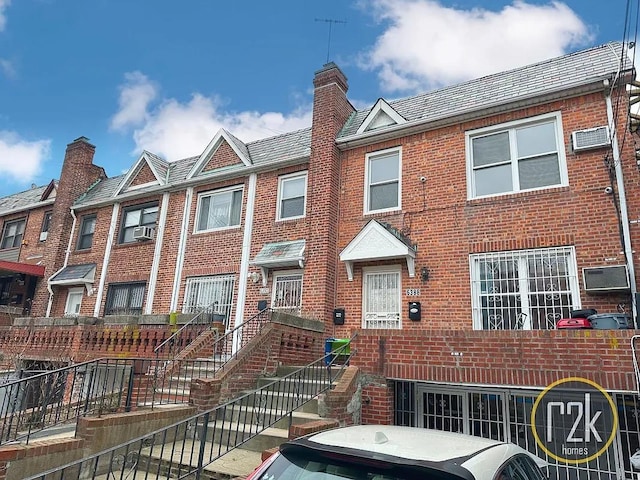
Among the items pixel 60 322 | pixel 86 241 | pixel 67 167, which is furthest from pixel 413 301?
pixel 67 167

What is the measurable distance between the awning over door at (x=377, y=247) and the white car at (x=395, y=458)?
280 inches

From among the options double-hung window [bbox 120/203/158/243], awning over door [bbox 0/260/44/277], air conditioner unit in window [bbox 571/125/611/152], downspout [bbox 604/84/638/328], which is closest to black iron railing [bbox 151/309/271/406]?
downspout [bbox 604/84/638/328]

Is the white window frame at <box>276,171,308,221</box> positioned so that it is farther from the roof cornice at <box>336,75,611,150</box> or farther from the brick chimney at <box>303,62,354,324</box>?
the roof cornice at <box>336,75,611,150</box>

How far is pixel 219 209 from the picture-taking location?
46.7 feet

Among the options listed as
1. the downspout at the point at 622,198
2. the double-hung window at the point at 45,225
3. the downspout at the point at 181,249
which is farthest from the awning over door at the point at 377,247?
the double-hung window at the point at 45,225

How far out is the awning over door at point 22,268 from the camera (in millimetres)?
17547

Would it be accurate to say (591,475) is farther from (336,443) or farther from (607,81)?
(607,81)

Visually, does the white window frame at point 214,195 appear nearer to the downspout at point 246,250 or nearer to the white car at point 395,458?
the downspout at point 246,250

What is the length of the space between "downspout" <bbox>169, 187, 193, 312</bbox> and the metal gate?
8655mm

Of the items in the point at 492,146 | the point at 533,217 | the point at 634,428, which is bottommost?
the point at 634,428

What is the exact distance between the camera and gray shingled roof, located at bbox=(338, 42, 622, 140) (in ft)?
31.3

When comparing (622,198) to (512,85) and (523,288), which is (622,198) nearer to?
(523,288)

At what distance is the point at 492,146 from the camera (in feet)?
33.9

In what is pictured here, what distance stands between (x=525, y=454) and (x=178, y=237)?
1305 cm
